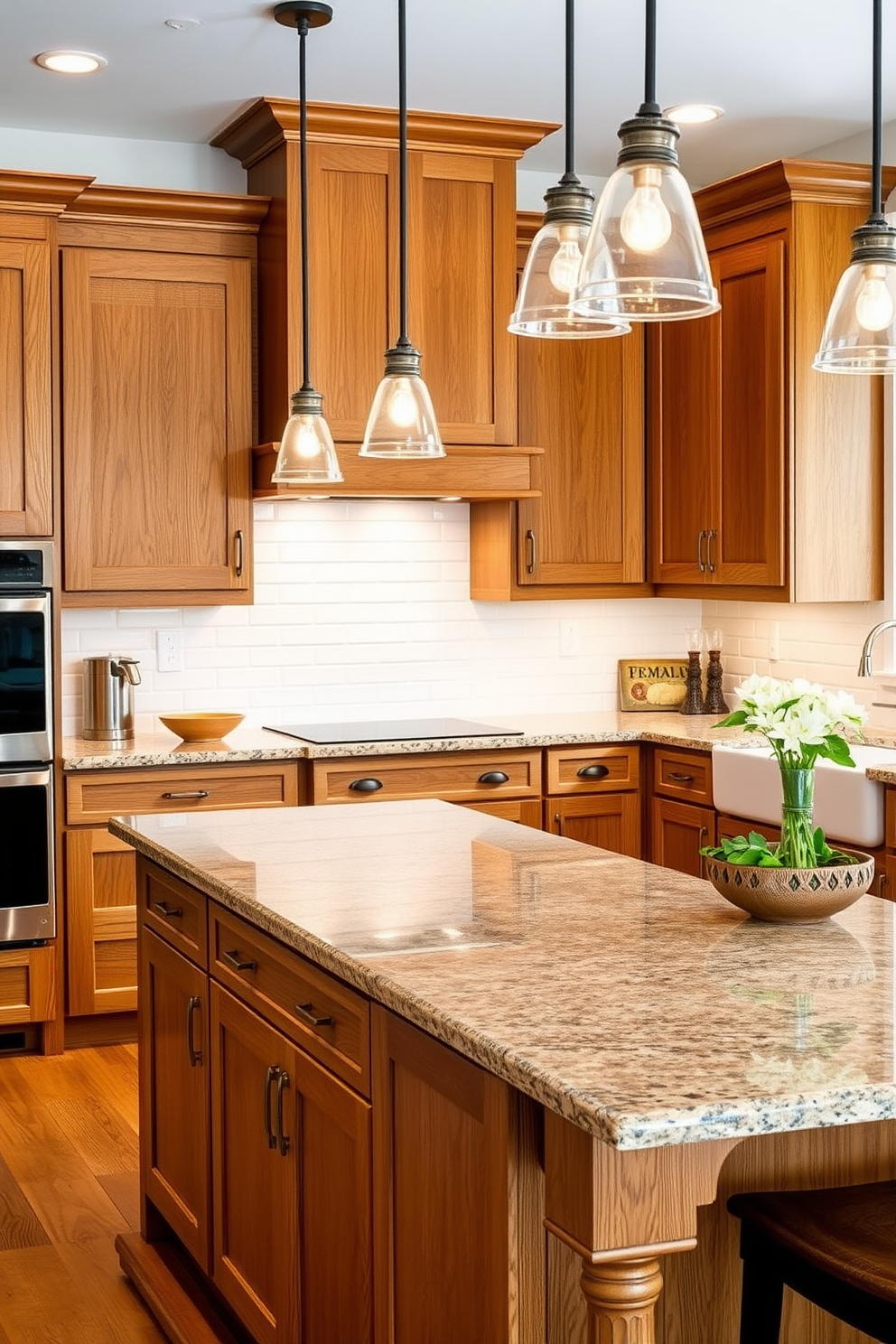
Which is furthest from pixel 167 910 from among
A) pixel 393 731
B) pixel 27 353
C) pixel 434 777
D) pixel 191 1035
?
pixel 27 353

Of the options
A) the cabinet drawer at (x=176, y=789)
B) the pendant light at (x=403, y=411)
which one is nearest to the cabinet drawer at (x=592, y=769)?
the cabinet drawer at (x=176, y=789)

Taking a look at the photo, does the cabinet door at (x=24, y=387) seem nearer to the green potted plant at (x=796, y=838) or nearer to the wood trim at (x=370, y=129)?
the wood trim at (x=370, y=129)

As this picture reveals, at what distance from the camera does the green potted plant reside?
2336 millimetres

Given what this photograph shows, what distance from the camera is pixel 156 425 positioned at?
516 centimetres

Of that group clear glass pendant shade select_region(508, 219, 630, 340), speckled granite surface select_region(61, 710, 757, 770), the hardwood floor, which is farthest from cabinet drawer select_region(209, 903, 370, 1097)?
speckled granite surface select_region(61, 710, 757, 770)

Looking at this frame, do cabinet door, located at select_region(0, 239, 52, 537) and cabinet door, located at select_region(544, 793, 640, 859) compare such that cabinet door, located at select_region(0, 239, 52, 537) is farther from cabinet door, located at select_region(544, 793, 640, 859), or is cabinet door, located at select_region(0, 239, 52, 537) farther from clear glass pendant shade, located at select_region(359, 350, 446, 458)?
clear glass pendant shade, located at select_region(359, 350, 446, 458)

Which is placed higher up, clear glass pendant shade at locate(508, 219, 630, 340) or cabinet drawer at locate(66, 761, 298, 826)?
clear glass pendant shade at locate(508, 219, 630, 340)

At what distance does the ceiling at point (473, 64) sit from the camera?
13.4 ft

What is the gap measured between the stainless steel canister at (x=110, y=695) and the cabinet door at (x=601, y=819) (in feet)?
4.70

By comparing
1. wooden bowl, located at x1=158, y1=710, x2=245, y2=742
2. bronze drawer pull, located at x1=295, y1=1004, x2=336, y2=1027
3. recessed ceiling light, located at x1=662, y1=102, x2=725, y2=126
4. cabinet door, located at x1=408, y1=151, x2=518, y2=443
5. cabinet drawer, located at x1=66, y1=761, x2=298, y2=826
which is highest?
recessed ceiling light, located at x1=662, y1=102, x2=725, y2=126

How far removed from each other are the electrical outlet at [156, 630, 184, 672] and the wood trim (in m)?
1.63

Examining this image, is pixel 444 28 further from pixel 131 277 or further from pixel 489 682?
pixel 489 682

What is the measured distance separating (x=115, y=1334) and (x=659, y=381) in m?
3.82

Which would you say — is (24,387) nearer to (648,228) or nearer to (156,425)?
(156,425)
